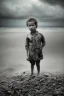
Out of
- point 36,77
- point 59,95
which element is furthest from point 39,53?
point 59,95

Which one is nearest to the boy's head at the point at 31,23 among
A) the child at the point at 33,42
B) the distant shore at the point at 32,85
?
the child at the point at 33,42

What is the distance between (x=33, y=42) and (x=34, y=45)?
27mm

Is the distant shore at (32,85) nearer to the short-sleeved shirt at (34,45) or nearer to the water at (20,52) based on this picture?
the water at (20,52)

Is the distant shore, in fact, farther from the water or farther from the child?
the child

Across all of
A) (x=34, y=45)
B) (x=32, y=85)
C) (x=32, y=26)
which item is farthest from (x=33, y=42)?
(x=32, y=85)

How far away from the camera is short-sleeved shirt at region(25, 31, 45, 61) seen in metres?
2.02

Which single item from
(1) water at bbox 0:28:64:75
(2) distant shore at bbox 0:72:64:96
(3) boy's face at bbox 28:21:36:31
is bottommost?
(2) distant shore at bbox 0:72:64:96

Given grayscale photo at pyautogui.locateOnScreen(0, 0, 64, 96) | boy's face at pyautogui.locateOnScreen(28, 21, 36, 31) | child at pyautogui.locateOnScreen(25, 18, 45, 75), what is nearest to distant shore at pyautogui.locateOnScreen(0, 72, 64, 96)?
grayscale photo at pyautogui.locateOnScreen(0, 0, 64, 96)

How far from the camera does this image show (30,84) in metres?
2.06

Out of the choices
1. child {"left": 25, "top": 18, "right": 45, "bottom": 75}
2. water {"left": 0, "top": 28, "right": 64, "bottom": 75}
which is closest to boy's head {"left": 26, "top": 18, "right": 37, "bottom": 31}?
child {"left": 25, "top": 18, "right": 45, "bottom": 75}

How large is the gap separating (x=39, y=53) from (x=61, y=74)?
289 millimetres

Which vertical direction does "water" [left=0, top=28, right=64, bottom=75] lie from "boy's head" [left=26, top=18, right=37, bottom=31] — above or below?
below

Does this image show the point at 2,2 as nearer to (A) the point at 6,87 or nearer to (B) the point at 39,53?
(B) the point at 39,53

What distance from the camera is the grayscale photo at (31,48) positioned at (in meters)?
2.04
